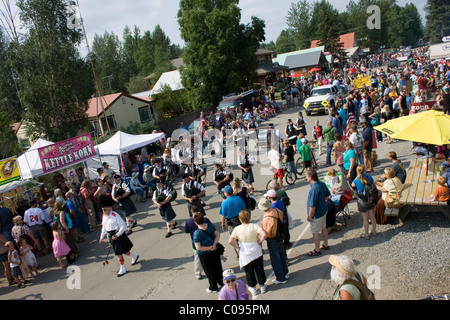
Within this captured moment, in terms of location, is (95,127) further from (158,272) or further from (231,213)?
(231,213)

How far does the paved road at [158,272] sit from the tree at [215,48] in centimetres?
2160

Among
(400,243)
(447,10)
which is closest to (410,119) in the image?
(400,243)

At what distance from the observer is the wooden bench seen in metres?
7.22

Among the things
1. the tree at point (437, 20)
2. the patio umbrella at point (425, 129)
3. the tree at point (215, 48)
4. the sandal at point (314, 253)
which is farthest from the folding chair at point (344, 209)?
the tree at point (437, 20)

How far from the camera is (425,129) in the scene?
7.32 metres

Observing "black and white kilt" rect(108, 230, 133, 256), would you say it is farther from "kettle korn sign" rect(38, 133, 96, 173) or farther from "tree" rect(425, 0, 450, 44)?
"tree" rect(425, 0, 450, 44)

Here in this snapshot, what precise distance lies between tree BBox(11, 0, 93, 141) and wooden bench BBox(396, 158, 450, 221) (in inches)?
1005

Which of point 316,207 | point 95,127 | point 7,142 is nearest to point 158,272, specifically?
point 316,207

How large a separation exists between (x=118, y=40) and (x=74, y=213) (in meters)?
79.9

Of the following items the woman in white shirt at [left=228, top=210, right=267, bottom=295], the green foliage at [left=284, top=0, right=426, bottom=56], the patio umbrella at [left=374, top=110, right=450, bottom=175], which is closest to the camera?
the woman in white shirt at [left=228, top=210, right=267, bottom=295]

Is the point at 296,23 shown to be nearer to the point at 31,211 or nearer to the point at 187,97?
the point at 187,97

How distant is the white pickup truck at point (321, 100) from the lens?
22.0 m

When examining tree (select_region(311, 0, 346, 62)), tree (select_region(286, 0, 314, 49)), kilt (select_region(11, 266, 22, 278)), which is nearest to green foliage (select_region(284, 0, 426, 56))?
tree (select_region(286, 0, 314, 49))
